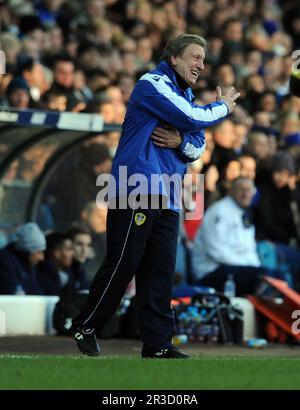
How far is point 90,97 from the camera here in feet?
53.6

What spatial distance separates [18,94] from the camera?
1391cm

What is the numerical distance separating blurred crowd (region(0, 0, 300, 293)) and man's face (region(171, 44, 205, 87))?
5119 mm

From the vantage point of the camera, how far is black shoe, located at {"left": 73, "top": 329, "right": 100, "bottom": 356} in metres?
8.80

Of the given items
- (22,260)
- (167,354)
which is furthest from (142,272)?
(22,260)

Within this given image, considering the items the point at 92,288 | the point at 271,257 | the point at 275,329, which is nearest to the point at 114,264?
the point at 92,288

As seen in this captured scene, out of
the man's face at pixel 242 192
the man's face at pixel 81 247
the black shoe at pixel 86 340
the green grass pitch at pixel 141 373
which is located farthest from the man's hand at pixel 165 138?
the man's face at pixel 242 192

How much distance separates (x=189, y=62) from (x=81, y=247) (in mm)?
5310

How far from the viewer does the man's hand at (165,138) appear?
880cm

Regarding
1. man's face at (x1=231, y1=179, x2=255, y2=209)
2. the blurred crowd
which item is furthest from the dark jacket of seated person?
man's face at (x1=231, y1=179, x2=255, y2=209)

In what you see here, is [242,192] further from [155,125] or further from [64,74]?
[155,125]

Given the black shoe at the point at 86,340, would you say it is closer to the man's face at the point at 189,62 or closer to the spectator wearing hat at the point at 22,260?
the man's face at the point at 189,62

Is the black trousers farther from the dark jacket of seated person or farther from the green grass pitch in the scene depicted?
the dark jacket of seated person

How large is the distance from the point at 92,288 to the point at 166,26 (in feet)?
42.5

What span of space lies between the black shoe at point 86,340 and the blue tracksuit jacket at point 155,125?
1.05 metres
